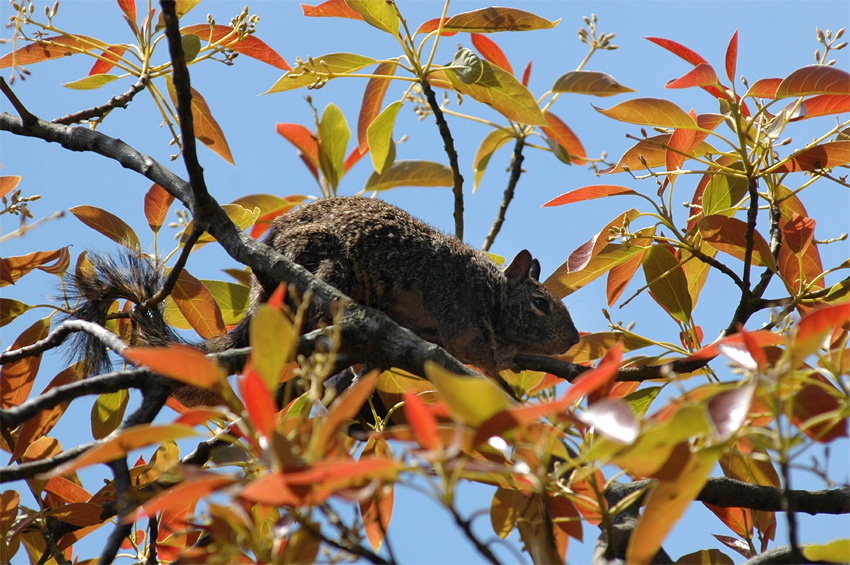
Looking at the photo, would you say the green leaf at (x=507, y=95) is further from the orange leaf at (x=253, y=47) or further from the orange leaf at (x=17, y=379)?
the orange leaf at (x=17, y=379)

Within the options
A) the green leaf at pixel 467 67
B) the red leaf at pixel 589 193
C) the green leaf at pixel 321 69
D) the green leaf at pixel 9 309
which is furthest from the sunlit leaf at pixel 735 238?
the green leaf at pixel 9 309

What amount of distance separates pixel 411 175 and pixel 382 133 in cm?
63

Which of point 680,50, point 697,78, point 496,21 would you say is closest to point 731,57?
point 680,50

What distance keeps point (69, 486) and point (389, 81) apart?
2016 mm

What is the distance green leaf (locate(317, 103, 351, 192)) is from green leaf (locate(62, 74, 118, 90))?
3.60ft

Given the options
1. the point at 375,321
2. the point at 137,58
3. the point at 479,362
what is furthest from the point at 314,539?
the point at 479,362

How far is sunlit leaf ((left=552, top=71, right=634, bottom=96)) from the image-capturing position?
9.66 feet

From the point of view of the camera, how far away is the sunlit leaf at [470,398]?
95cm

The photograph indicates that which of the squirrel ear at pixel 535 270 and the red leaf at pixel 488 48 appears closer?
the red leaf at pixel 488 48

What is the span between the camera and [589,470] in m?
1.10

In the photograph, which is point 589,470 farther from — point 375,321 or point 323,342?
point 375,321

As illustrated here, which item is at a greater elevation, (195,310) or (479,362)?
(479,362)

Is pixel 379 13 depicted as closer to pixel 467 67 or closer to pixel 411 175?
pixel 467 67

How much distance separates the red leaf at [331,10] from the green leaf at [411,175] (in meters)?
0.89
